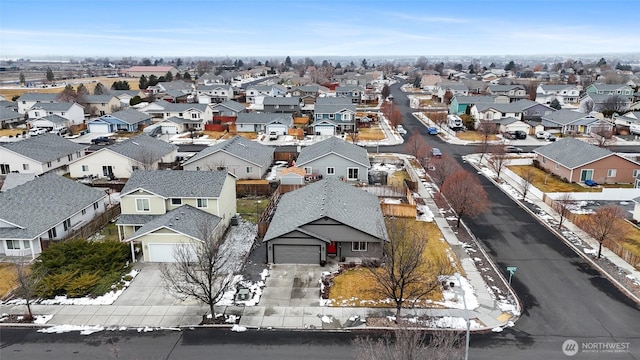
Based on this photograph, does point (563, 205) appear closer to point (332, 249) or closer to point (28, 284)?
point (332, 249)

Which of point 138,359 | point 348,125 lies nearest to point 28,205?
point 138,359

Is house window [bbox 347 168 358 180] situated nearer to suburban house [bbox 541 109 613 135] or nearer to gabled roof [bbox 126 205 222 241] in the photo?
gabled roof [bbox 126 205 222 241]

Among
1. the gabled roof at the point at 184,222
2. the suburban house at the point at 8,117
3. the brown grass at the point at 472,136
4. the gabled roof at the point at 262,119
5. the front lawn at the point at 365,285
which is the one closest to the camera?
the front lawn at the point at 365,285

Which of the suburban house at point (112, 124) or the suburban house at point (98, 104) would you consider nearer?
the suburban house at point (112, 124)

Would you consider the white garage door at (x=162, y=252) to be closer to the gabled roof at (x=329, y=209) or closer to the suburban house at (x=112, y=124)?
the gabled roof at (x=329, y=209)

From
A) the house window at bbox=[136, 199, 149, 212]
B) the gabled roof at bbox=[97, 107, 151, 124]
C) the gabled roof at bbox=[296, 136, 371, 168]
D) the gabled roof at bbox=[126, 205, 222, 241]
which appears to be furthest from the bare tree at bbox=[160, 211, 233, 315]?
the gabled roof at bbox=[97, 107, 151, 124]

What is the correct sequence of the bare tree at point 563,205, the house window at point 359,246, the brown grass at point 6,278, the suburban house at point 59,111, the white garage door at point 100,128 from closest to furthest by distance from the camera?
the brown grass at point 6,278, the house window at point 359,246, the bare tree at point 563,205, the white garage door at point 100,128, the suburban house at point 59,111

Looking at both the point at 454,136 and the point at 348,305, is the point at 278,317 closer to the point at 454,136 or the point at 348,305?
the point at 348,305

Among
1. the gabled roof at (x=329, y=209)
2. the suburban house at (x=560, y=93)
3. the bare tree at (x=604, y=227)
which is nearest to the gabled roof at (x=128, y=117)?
the gabled roof at (x=329, y=209)
